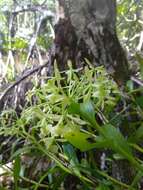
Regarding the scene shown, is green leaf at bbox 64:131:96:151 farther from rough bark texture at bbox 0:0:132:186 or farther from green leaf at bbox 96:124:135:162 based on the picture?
rough bark texture at bbox 0:0:132:186

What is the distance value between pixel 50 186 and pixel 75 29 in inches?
16.2

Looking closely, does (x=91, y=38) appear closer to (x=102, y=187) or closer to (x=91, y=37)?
(x=91, y=37)

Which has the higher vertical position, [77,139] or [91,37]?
[91,37]

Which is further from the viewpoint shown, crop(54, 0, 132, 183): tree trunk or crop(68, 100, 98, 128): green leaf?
crop(54, 0, 132, 183): tree trunk

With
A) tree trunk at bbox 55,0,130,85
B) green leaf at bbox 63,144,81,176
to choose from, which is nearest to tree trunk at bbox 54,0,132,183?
tree trunk at bbox 55,0,130,85

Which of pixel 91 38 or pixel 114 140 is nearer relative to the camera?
pixel 114 140

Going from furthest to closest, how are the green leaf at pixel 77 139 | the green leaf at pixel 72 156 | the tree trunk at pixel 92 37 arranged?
the tree trunk at pixel 92 37, the green leaf at pixel 72 156, the green leaf at pixel 77 139

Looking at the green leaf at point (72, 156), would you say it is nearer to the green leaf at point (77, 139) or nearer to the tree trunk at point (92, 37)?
the green leaf at point (77, 139)

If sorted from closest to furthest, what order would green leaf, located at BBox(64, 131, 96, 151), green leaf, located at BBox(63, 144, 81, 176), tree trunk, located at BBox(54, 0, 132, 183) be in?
green leaf, located at BBox(64, 131, 96, 151) → green leaf, located at BBox(63, 144, 81, 176) → tree trunk, located at BBox(54, 0, 132, 183)

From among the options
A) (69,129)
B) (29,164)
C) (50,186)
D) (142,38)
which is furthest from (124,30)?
(69,129)

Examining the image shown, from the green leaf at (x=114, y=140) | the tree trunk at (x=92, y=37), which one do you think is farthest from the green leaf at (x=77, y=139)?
the tree trunk at (x=92, y=37)

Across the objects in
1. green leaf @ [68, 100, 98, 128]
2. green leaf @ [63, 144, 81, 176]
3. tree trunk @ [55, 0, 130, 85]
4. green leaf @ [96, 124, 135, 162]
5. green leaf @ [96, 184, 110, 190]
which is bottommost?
green leaf @ [96, 184, 110, 190]

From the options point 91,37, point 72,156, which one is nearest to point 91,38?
point 91,37

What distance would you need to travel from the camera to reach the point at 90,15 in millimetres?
947
